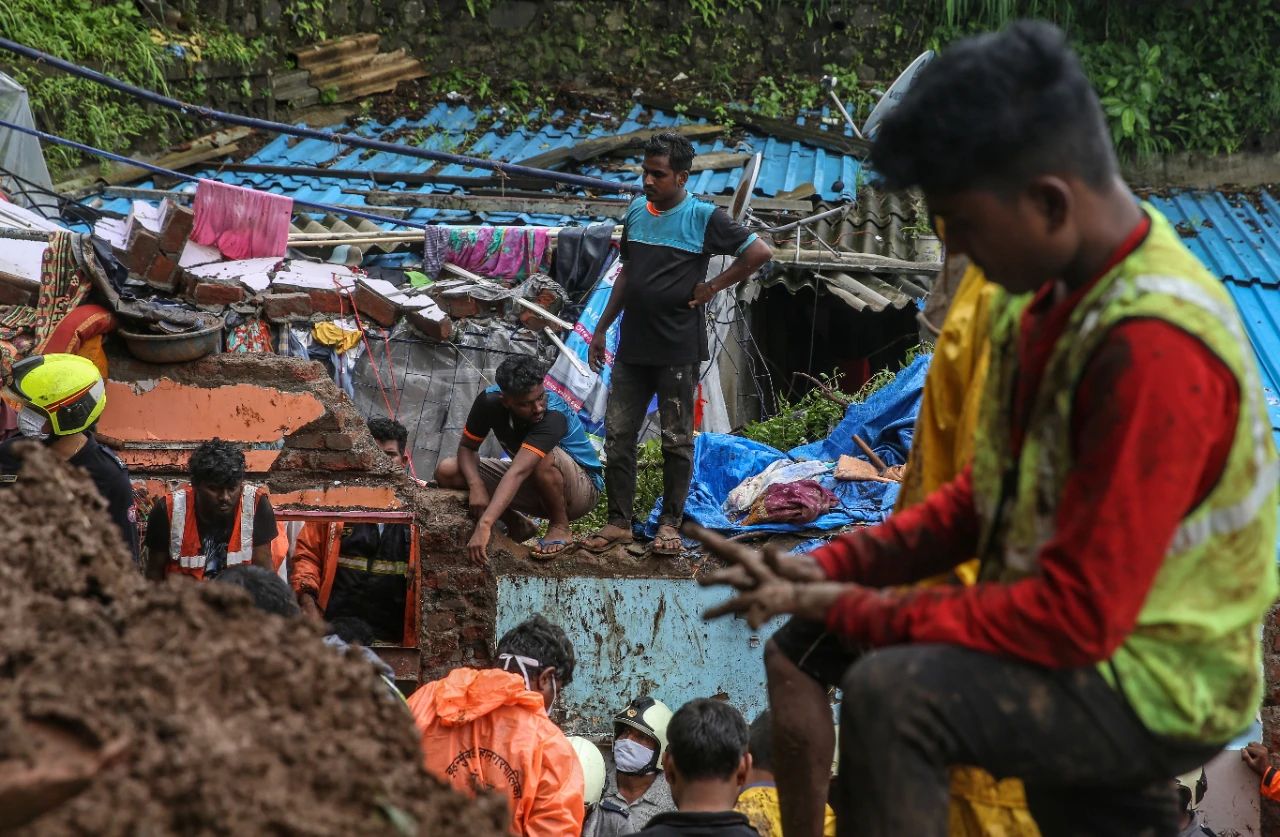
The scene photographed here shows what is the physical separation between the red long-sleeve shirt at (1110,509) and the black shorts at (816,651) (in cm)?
64

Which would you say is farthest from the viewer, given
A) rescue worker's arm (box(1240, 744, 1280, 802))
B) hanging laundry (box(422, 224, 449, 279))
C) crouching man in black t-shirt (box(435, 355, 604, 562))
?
hanging laundry (box(422, 224, 449, 279))

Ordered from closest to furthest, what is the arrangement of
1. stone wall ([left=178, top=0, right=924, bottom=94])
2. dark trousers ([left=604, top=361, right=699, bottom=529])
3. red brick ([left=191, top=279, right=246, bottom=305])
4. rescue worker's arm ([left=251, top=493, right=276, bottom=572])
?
1. rescue worker's arm ([left=251, top=493, right=276, bottom=572])
2. dark trousers ([left=604, top=361, right=699, bottom=529])
3. red brick ([left=191, top=279, right=246, bottom=305])
4. stone wall ([left=178, top=0, right=924, bottom=94])

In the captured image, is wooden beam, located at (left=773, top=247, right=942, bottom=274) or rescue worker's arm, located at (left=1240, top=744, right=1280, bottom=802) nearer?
rescue worker's arm, located at (left=1240, top=744, right=1280, bottom=802)

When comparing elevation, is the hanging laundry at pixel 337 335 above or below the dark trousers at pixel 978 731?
below

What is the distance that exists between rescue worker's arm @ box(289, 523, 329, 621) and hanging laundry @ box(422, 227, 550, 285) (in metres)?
3.17

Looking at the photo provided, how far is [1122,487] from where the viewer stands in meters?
1.96

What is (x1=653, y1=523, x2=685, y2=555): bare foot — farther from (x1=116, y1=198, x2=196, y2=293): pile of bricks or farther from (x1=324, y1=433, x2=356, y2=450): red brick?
(x1=116, y1=198, x2=196, y2=293): pile of bricks

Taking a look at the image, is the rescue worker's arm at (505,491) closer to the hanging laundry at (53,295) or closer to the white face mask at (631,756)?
the white face mask at (631,756)

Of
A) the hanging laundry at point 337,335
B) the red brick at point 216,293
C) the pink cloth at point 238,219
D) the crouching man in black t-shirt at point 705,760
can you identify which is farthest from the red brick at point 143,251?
the crouching man in black t-shirt at point 705,760

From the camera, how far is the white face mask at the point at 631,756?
16.8 feet

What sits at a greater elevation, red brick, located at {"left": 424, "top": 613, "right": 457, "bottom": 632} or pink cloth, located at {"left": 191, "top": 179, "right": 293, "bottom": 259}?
pink cloth, located at {"left": 191, "top": 179, "right": 293, "bottom": 259}

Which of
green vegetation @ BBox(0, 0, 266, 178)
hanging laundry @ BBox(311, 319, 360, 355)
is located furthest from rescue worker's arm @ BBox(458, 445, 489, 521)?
green vegetation @ BBox(0, 0, 266, 178)

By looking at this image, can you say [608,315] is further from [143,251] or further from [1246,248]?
[1246,248]

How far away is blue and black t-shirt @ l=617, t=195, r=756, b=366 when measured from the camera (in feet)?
21.6
